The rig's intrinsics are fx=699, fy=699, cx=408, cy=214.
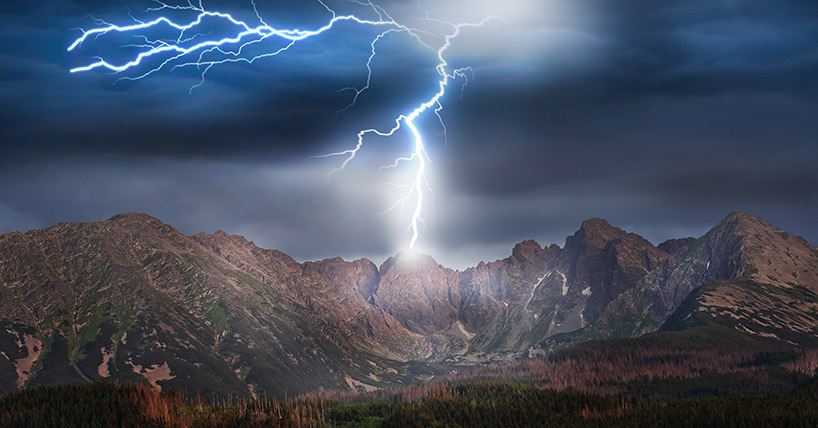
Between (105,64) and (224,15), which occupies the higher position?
(224,15)

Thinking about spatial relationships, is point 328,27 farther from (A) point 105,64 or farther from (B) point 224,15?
(A) point 105,64

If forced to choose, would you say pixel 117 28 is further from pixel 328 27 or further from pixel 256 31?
pixel 328 27

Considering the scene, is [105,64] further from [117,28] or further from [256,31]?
[256,31]

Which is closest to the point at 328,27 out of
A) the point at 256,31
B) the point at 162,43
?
the point at 256,31

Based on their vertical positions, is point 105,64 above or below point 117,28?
below

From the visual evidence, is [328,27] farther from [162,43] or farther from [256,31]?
[162,43]

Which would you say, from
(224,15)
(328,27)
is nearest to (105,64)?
(224,15)

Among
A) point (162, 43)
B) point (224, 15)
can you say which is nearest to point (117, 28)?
point (162, 43)
